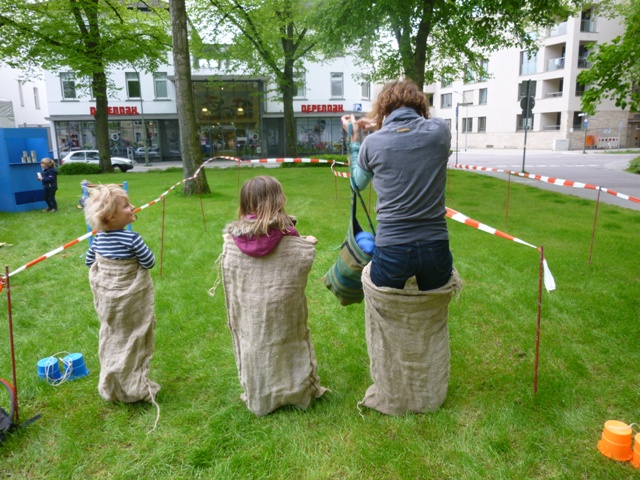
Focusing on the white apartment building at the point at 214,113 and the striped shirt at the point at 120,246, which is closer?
the striped shirt at the point at 120,246

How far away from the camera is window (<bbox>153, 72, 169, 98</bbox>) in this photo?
118ft

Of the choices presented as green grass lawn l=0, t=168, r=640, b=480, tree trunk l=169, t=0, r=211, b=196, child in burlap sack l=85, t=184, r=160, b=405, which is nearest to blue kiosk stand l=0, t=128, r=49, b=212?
tree trunk l=169, t=0, r=211, b=196

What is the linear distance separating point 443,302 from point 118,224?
2.15 meters

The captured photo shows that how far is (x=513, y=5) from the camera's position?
12.3m

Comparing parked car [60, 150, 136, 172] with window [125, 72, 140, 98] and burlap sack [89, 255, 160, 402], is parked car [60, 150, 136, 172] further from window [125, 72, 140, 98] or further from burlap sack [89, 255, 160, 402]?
burlap sack [89, 255, 160, 402]

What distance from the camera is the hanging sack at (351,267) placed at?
3236mm

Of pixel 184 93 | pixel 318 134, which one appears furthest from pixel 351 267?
pixel 318 134

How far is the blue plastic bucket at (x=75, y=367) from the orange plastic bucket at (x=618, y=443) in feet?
12.0

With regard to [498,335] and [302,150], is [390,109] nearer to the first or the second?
[498,335]

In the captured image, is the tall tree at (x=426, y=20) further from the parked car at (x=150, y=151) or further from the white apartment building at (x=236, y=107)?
the parked car at (x=150, y=151)

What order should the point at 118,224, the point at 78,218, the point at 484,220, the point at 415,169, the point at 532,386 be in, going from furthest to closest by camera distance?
the point at 78,218 < the point at 484,220 < the point at 532,386 < the point at 118,224 < the point at 415,169

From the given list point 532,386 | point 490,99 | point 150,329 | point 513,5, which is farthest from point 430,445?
point 490,99

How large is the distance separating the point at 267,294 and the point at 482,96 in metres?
55.0

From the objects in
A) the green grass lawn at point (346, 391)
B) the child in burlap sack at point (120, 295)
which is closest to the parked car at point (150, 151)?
the green grass lawn at point (346, 391)
